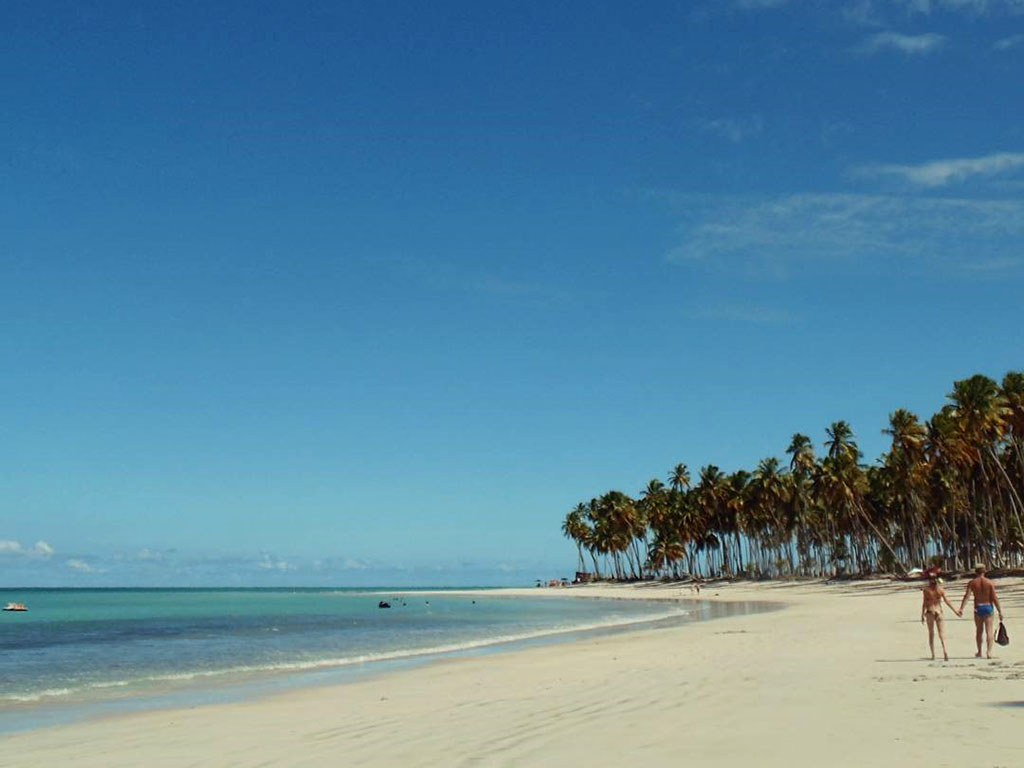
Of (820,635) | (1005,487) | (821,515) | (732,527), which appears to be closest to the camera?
(820,635)

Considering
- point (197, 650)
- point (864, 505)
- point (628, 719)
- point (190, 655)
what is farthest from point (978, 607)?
point (864, 505)

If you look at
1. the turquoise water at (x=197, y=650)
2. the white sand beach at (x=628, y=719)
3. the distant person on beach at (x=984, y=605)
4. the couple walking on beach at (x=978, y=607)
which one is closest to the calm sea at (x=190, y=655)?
the turquoise water at (x=197, y=650)

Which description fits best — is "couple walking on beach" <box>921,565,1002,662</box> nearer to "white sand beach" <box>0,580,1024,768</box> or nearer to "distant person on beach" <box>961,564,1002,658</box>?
"distant person on beach" <box>961,564,1002,658</box>

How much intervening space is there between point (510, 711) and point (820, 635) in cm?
1657

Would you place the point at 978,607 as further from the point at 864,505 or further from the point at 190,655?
the point at 864,505

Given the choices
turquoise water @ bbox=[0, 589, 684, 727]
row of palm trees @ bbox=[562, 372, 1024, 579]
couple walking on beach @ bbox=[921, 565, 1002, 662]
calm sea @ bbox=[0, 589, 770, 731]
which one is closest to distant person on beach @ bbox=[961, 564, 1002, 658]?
couple walking on beach @ bbox=[921, 565, 1002, 662]

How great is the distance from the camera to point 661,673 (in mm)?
18797

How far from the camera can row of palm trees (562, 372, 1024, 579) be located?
62.3 metres

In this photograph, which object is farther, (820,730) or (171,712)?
(171,712)

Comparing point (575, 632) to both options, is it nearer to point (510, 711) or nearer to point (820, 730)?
point (510, 711)

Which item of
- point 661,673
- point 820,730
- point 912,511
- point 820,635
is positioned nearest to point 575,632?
point 820,635

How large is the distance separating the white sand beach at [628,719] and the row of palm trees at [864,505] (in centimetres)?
4668

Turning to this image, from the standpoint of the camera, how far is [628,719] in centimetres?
1252

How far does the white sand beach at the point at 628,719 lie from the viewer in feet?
32.5
